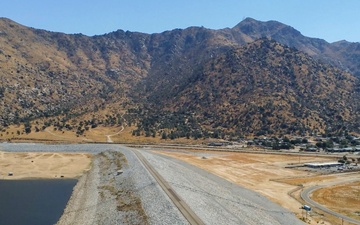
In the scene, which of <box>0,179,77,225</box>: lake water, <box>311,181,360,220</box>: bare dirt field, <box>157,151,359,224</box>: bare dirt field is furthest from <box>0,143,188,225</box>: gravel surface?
<box>311,181,360,220</box>: bare dirt field

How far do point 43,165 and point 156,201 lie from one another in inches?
2713

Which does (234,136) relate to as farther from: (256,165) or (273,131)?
(256,165)

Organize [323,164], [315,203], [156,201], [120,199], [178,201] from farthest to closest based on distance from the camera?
1. [323,164]
2. [315,203]
3. [120,199]
4. [178,201]
5. [156,201]

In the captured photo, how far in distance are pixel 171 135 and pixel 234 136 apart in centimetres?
3226

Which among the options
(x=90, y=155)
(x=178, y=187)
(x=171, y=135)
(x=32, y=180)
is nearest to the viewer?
(x=178, y=187)

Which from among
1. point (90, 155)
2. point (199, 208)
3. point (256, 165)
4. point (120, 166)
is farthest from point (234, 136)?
point (199, 208)

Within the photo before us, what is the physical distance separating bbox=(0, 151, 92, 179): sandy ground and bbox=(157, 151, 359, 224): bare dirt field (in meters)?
32.9

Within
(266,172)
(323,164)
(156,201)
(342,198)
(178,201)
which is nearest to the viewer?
(156,201)

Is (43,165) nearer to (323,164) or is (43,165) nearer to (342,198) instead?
(342,198)

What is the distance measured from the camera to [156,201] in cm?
5850

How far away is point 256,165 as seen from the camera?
123m

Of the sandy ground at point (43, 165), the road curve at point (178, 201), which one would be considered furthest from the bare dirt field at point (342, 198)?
the sandy ground at point (43, 165)

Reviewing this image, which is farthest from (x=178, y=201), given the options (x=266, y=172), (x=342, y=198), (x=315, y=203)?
(x=266, y=172)

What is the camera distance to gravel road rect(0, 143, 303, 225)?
5466 cm
